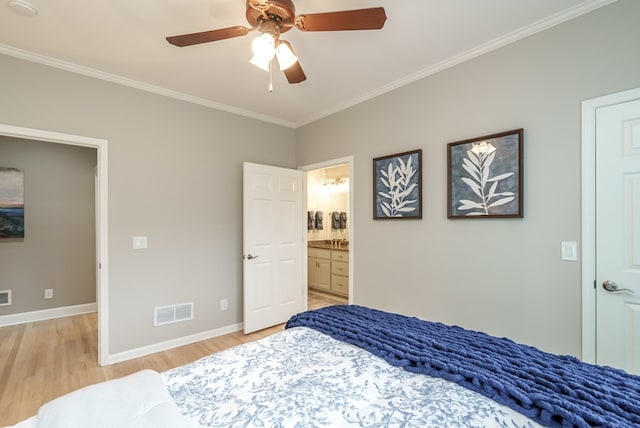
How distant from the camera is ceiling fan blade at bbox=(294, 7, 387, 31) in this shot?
1.45 m

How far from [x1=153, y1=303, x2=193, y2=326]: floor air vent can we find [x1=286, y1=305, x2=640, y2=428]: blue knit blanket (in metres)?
2.10

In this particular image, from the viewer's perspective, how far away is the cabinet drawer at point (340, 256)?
4.86 m

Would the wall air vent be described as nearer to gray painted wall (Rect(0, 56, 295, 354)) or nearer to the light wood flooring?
the light wood flooring

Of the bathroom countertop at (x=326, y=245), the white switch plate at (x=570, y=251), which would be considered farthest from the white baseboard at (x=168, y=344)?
the white switch plate at (x=570, y=251)

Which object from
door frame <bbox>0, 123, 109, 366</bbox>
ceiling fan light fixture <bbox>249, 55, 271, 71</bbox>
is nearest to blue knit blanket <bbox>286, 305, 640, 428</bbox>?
ceiling fan light fixture <bbox>249, 55, 271, 71</bbox>

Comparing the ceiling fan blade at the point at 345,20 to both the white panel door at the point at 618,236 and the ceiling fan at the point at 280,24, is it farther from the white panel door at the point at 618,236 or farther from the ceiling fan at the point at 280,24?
the white panel door at the point at 618,236

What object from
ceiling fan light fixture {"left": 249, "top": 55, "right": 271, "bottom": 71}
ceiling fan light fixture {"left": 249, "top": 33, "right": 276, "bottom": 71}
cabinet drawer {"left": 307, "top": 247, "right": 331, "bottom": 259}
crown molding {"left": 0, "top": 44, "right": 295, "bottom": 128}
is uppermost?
crown molding {"left": 0, "top": 44, "right": 295, "bottom": 128}

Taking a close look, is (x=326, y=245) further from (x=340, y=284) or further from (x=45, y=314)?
(x=45, y=314)

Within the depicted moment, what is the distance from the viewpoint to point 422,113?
2699 millimetres

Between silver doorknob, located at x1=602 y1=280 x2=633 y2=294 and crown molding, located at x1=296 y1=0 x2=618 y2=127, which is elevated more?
crown molding, located at x1=296 y1=0 x2=618 y2=127

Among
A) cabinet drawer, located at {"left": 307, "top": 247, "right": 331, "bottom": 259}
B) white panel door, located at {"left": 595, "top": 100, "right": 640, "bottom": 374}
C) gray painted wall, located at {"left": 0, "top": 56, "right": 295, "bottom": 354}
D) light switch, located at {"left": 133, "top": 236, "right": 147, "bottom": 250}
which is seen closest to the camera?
white panel door, located at {"left": 595, "top": 100, "right": 640, "bottom": 374}

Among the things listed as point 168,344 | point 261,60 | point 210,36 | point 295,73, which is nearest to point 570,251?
point 295,73

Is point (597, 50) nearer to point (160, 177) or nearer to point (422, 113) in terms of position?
point (422, 113)

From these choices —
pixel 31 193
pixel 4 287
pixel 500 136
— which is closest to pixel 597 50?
pixel 500 136
